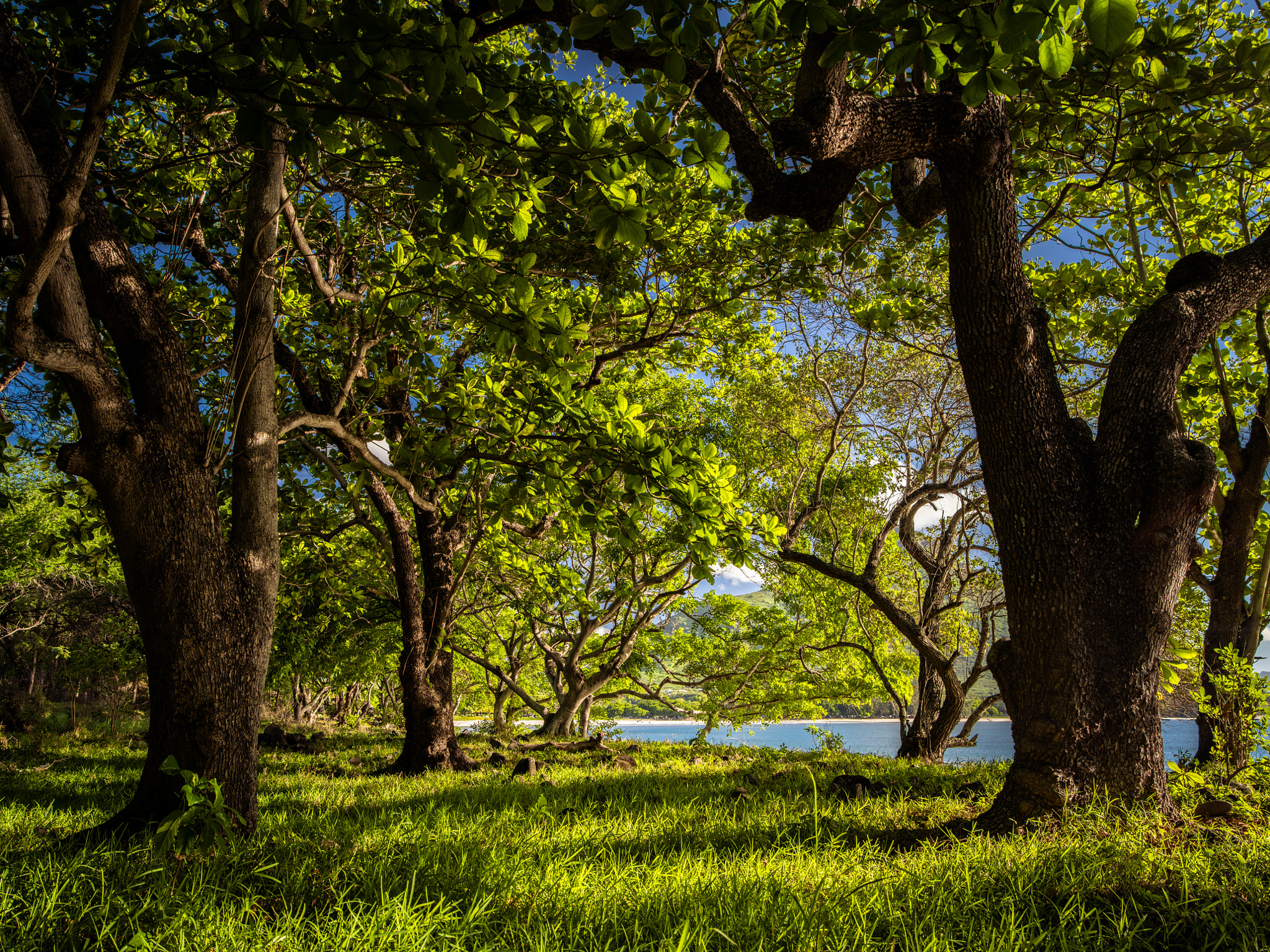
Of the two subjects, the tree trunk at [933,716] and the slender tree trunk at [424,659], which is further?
the tree trunk at [933,716]

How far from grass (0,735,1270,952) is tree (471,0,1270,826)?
0.59 m

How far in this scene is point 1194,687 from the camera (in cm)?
526

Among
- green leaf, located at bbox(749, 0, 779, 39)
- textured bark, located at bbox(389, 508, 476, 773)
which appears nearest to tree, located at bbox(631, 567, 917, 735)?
textured bark, located at bbox(389, 508, 476, 773)

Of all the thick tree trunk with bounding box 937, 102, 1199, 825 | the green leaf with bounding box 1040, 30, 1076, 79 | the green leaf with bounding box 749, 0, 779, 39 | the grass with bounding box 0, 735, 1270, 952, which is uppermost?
the green leaf with bounding box 749, 0, 779, 39

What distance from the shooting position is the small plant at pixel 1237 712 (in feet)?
12.8

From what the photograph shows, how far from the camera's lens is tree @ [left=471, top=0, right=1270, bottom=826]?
11.7ft

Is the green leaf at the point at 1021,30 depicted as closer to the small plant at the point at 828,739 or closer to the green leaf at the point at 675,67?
the green leaf at the point at 675,67

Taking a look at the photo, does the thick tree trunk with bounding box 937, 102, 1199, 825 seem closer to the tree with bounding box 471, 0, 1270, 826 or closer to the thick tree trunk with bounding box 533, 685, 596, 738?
Answer: the tree with bounding box 471, 0, 1270, 826

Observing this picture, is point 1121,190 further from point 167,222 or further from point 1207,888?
point 167,222

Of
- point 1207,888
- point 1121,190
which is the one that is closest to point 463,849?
point 1207,888

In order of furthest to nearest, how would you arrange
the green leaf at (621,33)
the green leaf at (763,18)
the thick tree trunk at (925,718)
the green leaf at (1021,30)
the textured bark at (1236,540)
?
the thick tree trunk at (925,718) < the textured bark at (1236,540) < the green leaf at (763,18) < the green leaf at (621,33) < the green leaf at (1021,30)

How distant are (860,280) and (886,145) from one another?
18.1 feet

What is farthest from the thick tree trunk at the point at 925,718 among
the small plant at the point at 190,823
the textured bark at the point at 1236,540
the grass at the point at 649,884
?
the small plant at the point at 190,823

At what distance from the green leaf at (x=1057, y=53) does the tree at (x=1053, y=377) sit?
1463mm
